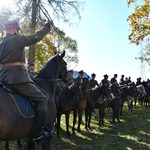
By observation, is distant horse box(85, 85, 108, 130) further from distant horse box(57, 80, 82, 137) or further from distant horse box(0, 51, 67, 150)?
distant horse box(0, 51, 67, 150)

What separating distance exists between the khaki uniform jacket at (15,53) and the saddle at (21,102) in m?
0.16

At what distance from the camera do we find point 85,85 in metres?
13.4

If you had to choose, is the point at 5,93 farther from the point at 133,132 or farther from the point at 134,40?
the point at 134,40

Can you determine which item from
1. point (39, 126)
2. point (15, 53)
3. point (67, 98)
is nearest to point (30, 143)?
point (39, 126)

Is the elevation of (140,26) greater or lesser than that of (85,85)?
greater

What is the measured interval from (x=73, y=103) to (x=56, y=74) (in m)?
4.85

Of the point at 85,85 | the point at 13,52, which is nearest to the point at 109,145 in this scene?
the point at 85,85

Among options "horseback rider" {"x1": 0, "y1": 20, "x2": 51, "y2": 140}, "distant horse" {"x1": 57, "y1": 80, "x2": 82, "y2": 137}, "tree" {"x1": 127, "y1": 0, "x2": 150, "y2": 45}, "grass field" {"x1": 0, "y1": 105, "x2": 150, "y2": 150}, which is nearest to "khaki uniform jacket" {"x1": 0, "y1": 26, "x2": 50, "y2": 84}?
"horseback rider" {"x1": 0, "y1": 20, "x2": 51, "y2": 140}

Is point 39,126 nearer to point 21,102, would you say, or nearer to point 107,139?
point 21,102

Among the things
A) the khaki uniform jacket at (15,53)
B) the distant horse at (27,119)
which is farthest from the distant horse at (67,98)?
the khaki uniform jacket at (15,53)

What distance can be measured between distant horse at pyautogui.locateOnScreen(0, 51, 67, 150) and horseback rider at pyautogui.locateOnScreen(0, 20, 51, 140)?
0.32m

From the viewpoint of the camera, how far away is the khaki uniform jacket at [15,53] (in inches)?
235

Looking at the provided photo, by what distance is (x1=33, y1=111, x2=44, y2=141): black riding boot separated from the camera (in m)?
6.29

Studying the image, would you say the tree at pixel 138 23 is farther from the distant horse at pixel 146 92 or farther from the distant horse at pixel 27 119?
the distant horse at pixel 27 119
